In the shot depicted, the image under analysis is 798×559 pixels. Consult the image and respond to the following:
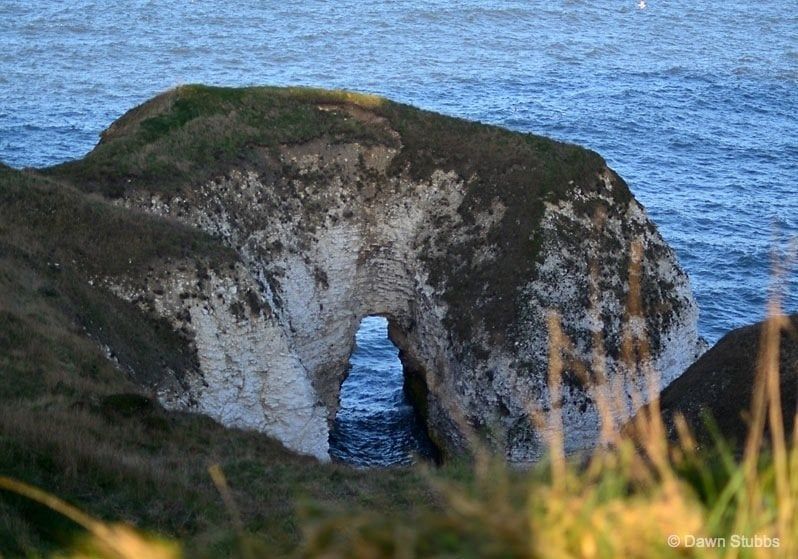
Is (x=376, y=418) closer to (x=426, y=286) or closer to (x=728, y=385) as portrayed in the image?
(x=426, y=286)

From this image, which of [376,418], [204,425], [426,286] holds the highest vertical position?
[426,286]

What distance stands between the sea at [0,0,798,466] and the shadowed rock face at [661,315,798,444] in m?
20.1

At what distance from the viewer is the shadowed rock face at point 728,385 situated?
112ft

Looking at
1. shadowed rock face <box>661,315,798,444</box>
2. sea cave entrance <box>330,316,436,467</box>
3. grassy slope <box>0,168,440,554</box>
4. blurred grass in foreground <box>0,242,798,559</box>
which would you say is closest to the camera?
blurred grass in foreground <box>0,242,798,559</box>

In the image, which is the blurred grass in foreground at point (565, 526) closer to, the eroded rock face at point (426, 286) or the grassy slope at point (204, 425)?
the grassy slope at point (204, 425)

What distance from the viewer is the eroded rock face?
4625cm

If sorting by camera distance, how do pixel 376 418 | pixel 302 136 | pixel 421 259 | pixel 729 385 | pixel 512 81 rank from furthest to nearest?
pixel 512 81 → pixel 376 418 → pixel 302 136 → pixel 421 259 → pixel 729 385

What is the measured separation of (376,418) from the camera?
201ft

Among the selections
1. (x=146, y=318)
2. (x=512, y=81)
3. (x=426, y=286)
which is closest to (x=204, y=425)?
(x=146, y=318)

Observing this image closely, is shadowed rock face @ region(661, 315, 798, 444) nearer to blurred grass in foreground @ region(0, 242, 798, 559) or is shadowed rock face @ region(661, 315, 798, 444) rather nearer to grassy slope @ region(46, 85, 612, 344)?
grassy slope @ region(46, 85, 612, 344)

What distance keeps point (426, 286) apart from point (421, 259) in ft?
5.09

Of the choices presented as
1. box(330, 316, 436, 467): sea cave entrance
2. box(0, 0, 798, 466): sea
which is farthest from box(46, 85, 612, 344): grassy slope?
box(0, 0, 798, 466): sea

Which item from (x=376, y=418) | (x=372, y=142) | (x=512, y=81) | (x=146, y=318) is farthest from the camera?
(x=512, y=81)

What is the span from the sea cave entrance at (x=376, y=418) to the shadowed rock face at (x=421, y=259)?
6.38 feet
